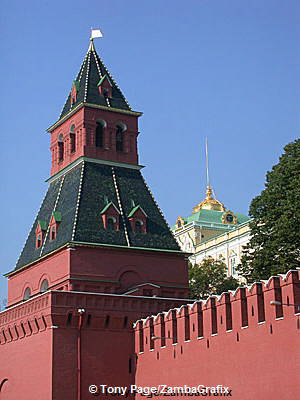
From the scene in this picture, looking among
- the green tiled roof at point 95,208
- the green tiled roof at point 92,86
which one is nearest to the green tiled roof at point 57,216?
the green tiled roof at point 95,208

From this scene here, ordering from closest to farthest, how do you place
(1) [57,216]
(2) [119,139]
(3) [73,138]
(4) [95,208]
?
1. (4) [95,208]
2. (1) [57,216]
3. (3) [73,138]
4. (2) [119,139]

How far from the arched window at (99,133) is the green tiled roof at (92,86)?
1.17m

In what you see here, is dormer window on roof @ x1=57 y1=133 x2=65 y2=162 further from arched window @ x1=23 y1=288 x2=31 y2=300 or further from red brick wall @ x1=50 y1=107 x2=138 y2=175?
arched window @ x1=23 y1=288 x2=31 y2=300

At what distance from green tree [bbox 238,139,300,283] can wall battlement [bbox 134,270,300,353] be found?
8.31m

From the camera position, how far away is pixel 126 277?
3844 centimetres

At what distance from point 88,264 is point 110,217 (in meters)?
3.18

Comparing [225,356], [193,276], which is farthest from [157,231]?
[193,276]

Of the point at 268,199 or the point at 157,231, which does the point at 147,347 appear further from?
the point at 268,199

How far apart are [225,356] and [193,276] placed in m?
32.2

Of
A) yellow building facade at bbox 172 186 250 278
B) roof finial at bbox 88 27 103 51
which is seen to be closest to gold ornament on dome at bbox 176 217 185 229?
yellow building facade at bbox 172 186 250 278

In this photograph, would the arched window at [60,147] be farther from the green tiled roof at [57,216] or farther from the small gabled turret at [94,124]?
the green tiled roof at [57,216]

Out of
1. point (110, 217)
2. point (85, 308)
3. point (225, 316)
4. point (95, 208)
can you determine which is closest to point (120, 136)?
point (95, 208)

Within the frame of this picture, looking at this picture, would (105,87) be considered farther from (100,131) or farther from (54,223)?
(54,223)

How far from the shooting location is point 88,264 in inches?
1474
